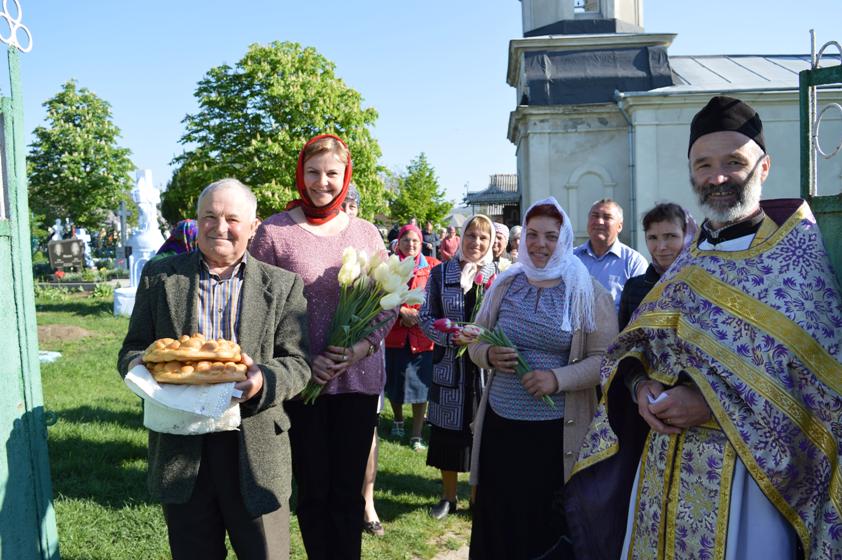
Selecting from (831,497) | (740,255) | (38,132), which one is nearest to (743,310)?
(740,255)

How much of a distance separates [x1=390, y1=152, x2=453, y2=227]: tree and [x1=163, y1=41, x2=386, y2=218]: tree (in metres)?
17.9

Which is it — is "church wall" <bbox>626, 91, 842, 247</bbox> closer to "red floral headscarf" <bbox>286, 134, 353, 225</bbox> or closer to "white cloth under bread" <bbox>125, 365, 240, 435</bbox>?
"red floral headscarf" <bbox>286, 134, 353, 225</bbox>

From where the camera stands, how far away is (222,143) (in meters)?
25.0

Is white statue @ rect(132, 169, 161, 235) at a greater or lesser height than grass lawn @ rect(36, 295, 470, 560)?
greater

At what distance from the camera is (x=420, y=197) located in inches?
1731

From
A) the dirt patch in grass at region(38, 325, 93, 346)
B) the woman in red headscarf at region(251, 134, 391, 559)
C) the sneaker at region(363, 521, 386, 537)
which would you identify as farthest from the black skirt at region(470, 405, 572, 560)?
the dirt patch in grass at region(38, 325, 93, 346)

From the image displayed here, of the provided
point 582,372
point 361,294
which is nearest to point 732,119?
point 582,372

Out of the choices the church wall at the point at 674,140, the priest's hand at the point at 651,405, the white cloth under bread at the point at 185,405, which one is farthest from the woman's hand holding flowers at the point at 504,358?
the church wall at the point at 674,140

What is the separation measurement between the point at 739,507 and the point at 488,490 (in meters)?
1.62

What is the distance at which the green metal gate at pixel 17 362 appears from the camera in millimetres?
3057

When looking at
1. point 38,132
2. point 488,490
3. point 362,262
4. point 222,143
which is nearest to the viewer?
point 362,262

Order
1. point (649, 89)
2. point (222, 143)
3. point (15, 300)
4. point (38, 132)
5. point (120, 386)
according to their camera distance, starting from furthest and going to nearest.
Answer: point (38, 132), point (222, 143), point (649, 89), point (120, 386), point (15, 300)

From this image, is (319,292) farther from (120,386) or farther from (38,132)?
(38,132)

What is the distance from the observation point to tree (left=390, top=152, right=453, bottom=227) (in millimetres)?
43531
